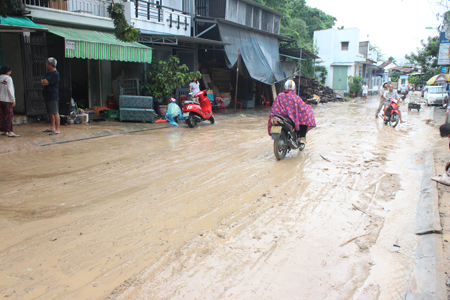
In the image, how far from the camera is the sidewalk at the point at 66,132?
26.2 ft

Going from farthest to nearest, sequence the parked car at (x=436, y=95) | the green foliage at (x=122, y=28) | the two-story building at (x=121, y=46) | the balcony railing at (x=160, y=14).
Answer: the parked car at (x=436, y=95) < the balcony railing at (x=160, y=14) < the two-story building at (x=121, y=46) < the green foliage at (x=122, y=28)

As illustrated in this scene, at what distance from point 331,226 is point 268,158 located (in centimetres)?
346

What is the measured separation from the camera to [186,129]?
11.7m

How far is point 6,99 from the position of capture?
27.6 ft

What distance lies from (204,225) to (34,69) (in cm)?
953

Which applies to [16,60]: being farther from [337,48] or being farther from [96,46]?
[337,48]

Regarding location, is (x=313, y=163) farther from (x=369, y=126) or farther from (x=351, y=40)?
(x=351, y=40)

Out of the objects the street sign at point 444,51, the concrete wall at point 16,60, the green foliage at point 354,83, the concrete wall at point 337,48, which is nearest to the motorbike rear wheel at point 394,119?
the street sign at point 444,51

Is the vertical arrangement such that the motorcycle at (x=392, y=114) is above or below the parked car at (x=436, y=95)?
below

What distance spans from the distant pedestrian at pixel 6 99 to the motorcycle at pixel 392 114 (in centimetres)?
1230

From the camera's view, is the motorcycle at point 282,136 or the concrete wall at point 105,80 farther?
the concrete wall at point 105,80

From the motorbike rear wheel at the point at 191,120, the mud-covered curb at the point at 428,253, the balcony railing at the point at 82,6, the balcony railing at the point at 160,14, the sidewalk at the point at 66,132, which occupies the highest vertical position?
the balcony railing at the point at 160,14

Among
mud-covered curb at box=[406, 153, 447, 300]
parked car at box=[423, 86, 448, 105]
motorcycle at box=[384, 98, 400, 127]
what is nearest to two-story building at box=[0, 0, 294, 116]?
motorcycle at box=[384, 98, 400, 127]

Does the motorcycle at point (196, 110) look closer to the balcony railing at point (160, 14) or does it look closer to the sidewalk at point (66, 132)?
the sidewalk at point (66, 132)
